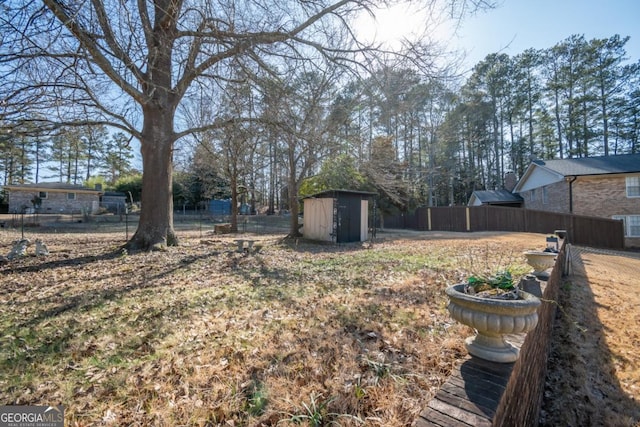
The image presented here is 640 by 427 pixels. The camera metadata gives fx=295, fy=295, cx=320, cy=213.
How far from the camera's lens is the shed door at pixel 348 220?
12.3m

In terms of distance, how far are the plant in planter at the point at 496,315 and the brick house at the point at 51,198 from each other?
32372 millimetres

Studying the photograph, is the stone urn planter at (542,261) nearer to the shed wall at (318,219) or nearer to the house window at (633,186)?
the shed wall at (318,219)

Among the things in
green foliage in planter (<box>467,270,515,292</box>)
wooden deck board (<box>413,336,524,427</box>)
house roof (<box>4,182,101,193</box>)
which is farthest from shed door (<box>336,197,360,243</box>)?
house roof (<box>4,182,101,193</box>)

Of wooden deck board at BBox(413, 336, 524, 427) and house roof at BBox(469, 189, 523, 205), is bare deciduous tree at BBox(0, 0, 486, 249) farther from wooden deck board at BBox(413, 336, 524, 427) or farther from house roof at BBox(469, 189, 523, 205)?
house roof at BBox(469, 189, 523, 205)

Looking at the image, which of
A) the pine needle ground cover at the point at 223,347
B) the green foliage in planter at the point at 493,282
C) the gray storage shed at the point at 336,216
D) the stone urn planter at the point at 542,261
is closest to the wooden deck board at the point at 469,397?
the pine needle ground cover at the point at 223,347

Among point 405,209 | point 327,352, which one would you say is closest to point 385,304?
point 327,352

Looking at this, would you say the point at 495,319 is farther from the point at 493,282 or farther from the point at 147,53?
the point at 147,53

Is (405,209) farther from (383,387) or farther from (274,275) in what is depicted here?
(383,387)

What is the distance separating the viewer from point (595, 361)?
3529 millimetres

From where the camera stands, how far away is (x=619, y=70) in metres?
25.9

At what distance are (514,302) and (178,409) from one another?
2.29 meters

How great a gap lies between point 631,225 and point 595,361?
59.1ft

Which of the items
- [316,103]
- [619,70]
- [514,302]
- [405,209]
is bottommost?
[514,302]

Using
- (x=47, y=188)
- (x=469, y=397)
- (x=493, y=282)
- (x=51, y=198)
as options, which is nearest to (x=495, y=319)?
(x=493, y=282)
